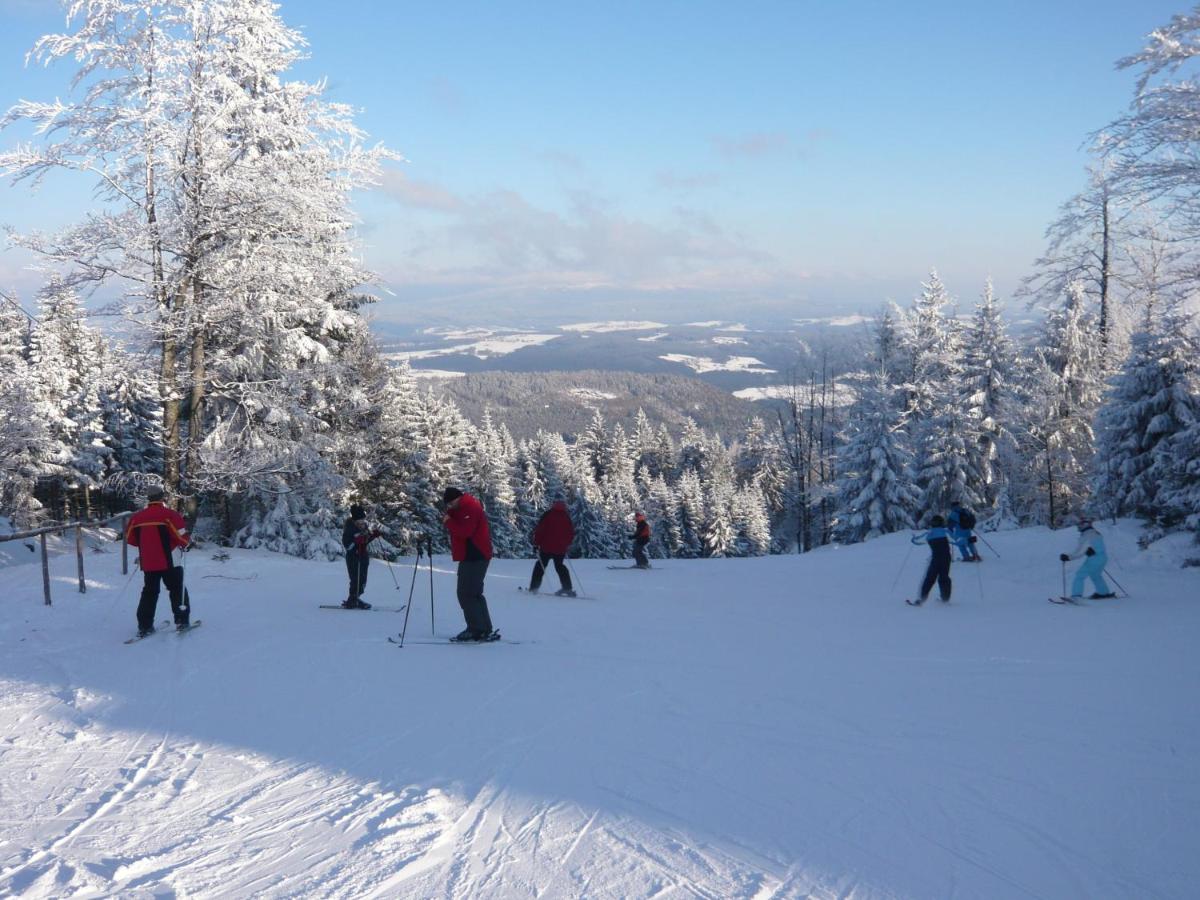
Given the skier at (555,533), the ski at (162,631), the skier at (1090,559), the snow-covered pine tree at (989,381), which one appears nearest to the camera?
the ski at (162,631)

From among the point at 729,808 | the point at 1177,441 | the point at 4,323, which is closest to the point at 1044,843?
the point at 729,808

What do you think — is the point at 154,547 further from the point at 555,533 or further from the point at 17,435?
the point at 17,435

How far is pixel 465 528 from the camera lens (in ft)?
32.6

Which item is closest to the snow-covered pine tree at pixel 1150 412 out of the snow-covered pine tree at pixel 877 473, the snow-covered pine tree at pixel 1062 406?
the snow-covered pine tree at pixel 1062 406

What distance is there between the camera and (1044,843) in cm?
468

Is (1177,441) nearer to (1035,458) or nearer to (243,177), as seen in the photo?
(1035,458)

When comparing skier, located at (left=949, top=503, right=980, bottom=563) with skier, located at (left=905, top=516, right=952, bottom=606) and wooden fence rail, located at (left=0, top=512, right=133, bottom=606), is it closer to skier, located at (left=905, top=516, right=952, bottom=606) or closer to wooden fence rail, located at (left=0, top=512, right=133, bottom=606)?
skier, located at (left=905, top=516, right=952, bottom=606)

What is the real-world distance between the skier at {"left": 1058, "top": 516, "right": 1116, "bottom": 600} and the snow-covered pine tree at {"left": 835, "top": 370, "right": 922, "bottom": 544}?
19.7 m

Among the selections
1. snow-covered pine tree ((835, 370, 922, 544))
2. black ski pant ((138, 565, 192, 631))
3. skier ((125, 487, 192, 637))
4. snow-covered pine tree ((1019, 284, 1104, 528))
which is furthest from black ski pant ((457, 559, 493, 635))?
snow-covered pine tree ((1019, 284, 1104, 528))

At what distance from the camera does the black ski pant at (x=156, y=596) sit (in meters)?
9.89

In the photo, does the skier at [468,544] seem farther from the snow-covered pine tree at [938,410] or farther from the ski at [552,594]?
the snow-covered pine tree at [938,410]

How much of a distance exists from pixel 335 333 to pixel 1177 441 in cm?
2121

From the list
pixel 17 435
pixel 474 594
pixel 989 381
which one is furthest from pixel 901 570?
pixel 17 435

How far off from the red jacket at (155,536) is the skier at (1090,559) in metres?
13.1
